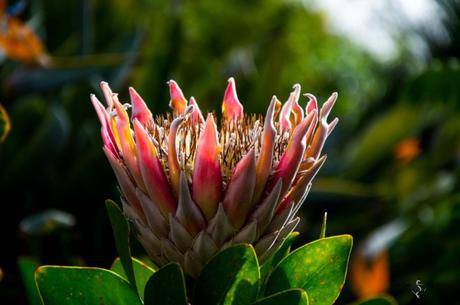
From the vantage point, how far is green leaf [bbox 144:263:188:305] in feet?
2.49

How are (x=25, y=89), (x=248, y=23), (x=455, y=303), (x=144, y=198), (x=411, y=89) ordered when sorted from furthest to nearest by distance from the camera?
(x=248, y=23), (x=411, y=89), (x=25, y=89), (x=455, y=303), (x=144, y=198)

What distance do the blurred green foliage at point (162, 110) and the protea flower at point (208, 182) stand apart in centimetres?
100

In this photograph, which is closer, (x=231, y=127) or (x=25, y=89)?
(x=231, y=127)

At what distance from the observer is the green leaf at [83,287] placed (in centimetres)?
81

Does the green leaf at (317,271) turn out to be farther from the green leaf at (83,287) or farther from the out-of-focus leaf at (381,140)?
the out-of-focus leaf at (381,140)

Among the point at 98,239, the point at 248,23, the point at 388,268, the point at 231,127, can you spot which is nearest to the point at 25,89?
the point at 98,239

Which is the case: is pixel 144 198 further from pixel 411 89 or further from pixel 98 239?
pixel 411 89

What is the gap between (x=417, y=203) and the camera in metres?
3.04

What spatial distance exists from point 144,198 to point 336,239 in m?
0.20

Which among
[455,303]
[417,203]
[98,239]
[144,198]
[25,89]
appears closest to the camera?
[144,198]

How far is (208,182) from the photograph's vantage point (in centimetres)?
75

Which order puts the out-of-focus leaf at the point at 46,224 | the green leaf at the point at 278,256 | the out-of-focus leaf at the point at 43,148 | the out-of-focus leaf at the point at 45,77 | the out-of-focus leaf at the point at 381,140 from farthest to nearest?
1. the out-of-focus leaf at the point at 381,140
2. the out-of-focus leaf at the point at 45,77
3. the out-of-focus leaf at the point at 43,148
4. the out-of-focus leaf at the point at 46,224
5. the green leaf at the point at 278,256

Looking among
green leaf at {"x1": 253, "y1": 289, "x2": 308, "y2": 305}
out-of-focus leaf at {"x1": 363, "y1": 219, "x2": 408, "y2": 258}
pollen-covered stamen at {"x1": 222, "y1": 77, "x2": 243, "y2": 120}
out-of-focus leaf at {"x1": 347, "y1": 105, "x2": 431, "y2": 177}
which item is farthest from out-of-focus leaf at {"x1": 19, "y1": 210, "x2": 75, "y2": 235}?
out-of-focus leaf at {"x1": 347, "y1": 105, "x2": 431, "y2": 177}

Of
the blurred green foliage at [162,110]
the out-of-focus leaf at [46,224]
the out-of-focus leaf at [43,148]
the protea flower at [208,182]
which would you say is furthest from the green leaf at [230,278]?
the out-of-focus leaf at [43,148]
